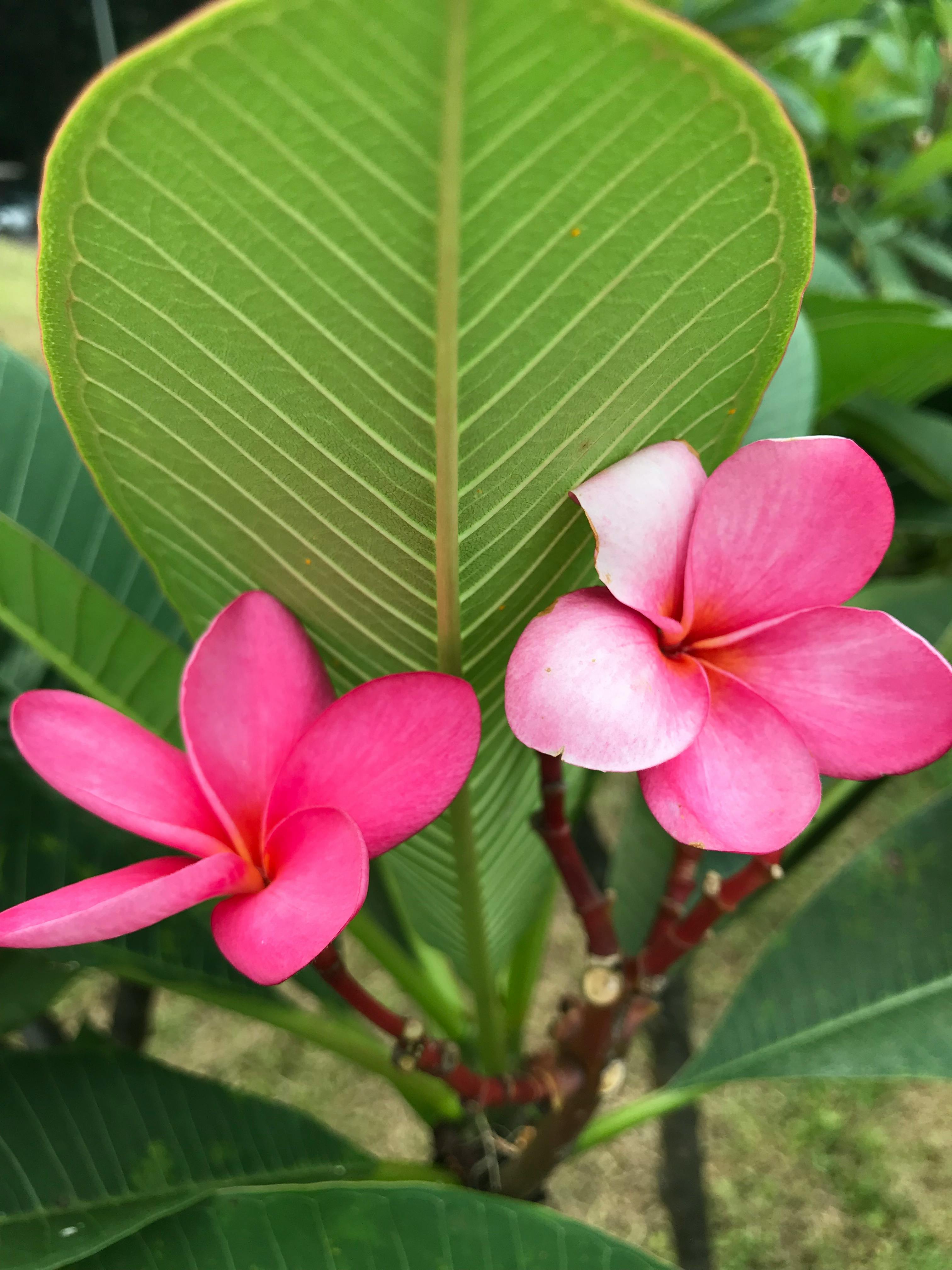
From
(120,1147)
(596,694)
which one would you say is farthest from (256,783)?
(120,1147)

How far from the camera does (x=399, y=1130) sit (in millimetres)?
1080

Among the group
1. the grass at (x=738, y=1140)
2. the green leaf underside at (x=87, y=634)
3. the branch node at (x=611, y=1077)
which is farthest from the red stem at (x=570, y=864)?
the grass at (x=738, y=1140)

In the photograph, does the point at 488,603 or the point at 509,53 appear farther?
the point at 488,603

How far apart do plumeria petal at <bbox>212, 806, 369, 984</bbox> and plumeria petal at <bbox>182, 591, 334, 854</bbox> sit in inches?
1.3

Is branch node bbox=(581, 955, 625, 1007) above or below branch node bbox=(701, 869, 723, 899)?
below

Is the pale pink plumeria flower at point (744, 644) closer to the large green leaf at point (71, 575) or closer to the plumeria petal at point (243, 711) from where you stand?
the plumeria petal at point (243, 711)

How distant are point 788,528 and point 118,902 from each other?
0.22 metres

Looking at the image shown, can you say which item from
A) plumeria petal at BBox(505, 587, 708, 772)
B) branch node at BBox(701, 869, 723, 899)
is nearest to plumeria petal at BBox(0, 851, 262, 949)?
plumeria petal at BBox(505, 587, 708, 772)

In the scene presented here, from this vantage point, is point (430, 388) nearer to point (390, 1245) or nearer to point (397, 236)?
point (397, 236)

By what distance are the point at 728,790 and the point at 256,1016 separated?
1.59 ft

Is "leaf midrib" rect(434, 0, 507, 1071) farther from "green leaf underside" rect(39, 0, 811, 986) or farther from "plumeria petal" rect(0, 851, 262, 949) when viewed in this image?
"plumeria petal" rect(0, 851, 262, 949)

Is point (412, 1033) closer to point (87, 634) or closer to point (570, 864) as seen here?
point (570, 864)

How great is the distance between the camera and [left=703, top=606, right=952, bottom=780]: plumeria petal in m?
0.26

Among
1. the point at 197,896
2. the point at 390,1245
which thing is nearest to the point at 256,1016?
the point at 390,1245
